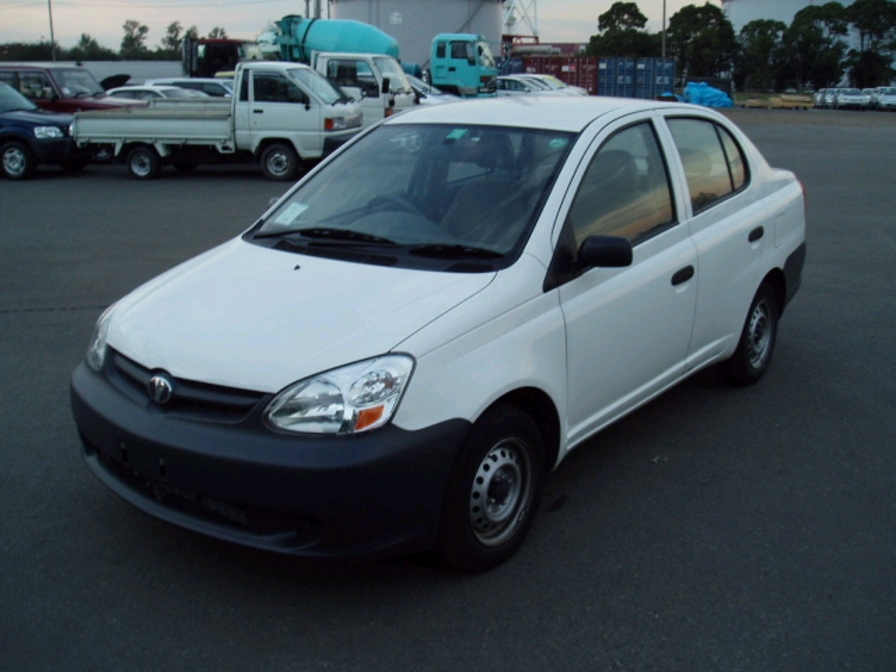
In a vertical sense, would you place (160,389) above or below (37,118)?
below

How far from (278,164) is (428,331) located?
1466cm

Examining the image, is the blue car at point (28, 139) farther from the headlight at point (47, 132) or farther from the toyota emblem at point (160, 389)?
the toyota emblem at point (160, 389)

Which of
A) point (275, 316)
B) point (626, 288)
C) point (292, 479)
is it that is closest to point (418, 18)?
point (626, 288)

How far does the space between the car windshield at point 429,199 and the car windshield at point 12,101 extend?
1466 cm

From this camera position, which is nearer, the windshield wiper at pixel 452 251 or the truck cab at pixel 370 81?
the windshield wiper at pixel 452 251

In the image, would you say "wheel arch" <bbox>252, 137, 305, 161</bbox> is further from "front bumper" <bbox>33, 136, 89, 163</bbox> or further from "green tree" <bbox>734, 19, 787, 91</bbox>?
"green tree" <bbox>734, 19, 787, 91</bbox>

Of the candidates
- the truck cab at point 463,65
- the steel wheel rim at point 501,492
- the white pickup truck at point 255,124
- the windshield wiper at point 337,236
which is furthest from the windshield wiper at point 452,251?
the truck cab at point 463,65

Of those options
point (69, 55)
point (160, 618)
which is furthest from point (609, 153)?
point (69, 55)

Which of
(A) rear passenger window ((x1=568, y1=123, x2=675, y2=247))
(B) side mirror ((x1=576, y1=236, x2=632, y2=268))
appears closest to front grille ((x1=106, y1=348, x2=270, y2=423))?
(B) side mirror ((x1=576, y1=236, x2=632, y2=268))

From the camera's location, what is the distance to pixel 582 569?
3777 millimetres

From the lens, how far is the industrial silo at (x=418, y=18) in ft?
194

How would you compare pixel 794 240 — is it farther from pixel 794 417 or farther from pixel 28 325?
pixel 28 325

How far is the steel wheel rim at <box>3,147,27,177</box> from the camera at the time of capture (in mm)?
17078

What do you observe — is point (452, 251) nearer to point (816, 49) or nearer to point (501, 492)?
point (501, 492)
